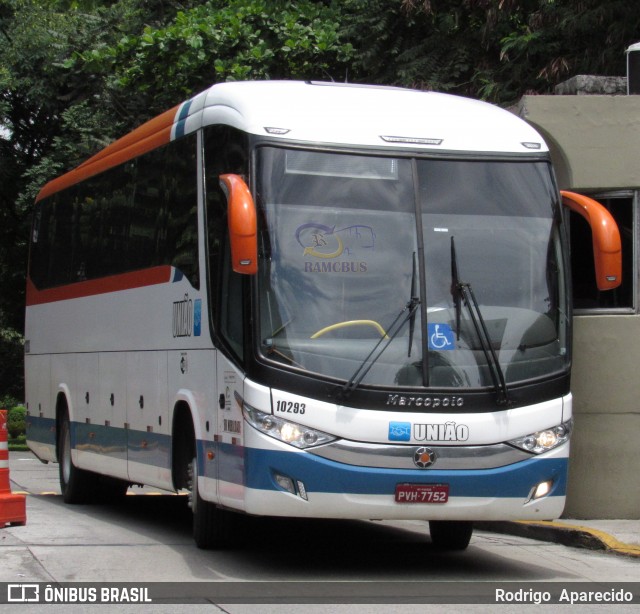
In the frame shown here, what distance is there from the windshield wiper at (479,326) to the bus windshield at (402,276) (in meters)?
0.01

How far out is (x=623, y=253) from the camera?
43.8 ft

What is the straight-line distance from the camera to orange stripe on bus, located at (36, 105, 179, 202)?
1224 cm

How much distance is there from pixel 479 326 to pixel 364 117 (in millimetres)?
1842

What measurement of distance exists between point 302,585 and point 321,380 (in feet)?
4.62

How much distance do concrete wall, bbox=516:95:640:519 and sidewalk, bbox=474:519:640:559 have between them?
1.13 ft


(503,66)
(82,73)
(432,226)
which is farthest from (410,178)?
(82,73)

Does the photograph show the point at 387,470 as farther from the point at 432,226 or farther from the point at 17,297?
the point at 17,297

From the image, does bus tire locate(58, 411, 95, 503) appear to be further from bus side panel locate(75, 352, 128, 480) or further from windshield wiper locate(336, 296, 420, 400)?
windshield wiper locate(336, 296, 420, 400)

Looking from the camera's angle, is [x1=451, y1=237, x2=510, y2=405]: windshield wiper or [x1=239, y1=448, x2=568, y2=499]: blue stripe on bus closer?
[x1=239, y1=448, x2=568, y2=499]: blue stripe on bus

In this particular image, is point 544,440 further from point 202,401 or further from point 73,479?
point 73,479

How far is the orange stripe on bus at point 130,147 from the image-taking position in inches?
482

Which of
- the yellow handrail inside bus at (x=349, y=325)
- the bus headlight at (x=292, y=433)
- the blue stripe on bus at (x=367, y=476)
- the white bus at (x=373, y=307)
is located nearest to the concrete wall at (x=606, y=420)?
the white bus at (x=373, y=307)

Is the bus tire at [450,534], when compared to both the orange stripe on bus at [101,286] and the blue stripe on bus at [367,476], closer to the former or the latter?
the blue stripe on bus at [367,476]

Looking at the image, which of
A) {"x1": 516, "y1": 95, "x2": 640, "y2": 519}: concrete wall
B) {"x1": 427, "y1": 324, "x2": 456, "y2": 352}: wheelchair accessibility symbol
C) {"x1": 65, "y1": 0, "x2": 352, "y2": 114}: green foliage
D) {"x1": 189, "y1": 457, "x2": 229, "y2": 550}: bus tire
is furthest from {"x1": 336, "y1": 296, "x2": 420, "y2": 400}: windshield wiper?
{"x1": 65, "y1": 0, "x2": 352, "y2": 114}: green foliage
